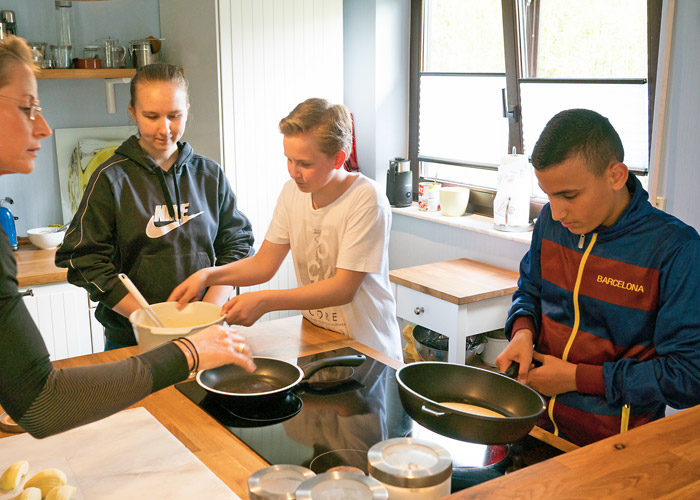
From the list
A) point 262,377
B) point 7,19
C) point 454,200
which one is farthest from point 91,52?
point 262,377

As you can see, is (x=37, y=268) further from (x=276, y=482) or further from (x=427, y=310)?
(x=276, y=482)

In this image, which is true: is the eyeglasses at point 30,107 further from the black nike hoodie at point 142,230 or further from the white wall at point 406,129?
the white wall at point 406,129

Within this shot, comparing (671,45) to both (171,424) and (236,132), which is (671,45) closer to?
(236,132)

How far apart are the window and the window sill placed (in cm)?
24

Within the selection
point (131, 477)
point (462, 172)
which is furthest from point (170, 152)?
point (462, 172)

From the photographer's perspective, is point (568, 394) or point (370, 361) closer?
point (568, 394)

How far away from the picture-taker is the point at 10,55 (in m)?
1.00

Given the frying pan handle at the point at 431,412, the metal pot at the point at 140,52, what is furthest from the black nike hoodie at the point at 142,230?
the metal pot at the point at 140,52

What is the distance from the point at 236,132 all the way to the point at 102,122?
79 cm

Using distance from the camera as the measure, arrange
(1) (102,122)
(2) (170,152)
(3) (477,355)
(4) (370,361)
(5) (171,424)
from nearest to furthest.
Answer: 1. (5) (171,424)
2. (4) (370,361)
3. (2) (170,152)
4. (3) (477,355)
5. (1) (102,122)

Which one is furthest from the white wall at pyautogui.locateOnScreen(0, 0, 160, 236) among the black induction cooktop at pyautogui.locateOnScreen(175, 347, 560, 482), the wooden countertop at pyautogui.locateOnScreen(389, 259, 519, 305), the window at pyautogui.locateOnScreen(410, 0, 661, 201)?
the black induction cooktop at pyautogui.locateOnScreen(175, 347, 560, 482)

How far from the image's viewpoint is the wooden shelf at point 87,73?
2973 millimetres

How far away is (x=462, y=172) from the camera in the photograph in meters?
3.50

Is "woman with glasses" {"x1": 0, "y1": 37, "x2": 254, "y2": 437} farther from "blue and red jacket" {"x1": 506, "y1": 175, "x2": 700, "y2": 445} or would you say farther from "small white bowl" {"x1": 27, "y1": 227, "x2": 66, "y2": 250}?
"small white bowl" {"x1": 27, "y1": 227, "x2": 66, "y2": 250}
